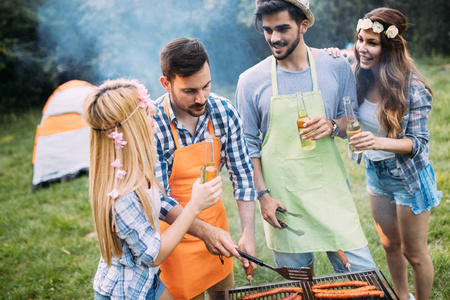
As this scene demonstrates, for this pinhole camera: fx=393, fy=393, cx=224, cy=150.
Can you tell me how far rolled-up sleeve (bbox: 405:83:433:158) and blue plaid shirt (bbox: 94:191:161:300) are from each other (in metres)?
1.77

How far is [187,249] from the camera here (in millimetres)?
2496

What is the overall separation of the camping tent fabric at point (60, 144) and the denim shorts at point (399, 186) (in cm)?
585

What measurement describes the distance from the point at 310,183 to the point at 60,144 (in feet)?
19.8

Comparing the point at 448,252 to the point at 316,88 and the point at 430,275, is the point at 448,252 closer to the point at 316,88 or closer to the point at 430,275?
the point at 430,275

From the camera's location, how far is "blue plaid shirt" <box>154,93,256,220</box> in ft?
7.81

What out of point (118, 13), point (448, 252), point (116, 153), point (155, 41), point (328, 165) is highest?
point (118, 13)

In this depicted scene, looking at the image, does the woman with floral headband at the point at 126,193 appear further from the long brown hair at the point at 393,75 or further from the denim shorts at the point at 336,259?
the long brown hair at the point at 393,75

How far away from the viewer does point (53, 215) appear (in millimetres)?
5695

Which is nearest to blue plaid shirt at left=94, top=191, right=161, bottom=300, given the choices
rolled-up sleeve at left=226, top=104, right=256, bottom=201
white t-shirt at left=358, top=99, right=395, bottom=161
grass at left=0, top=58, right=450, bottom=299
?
rolled-up sleeve at left=226, top=104, right=256, bottom=201

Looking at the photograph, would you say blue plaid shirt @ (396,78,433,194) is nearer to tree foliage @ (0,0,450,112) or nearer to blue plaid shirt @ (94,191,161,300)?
blue plaid shirt @ (94,191,161,300)

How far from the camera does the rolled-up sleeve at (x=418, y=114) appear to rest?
8.67ft

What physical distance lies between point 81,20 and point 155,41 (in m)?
4.51

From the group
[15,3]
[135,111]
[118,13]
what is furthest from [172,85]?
[15,3]

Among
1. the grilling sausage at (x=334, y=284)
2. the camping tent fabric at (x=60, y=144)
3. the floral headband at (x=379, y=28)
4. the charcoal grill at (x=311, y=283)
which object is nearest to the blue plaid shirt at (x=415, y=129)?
the floral headband at (x=379, y=28)
